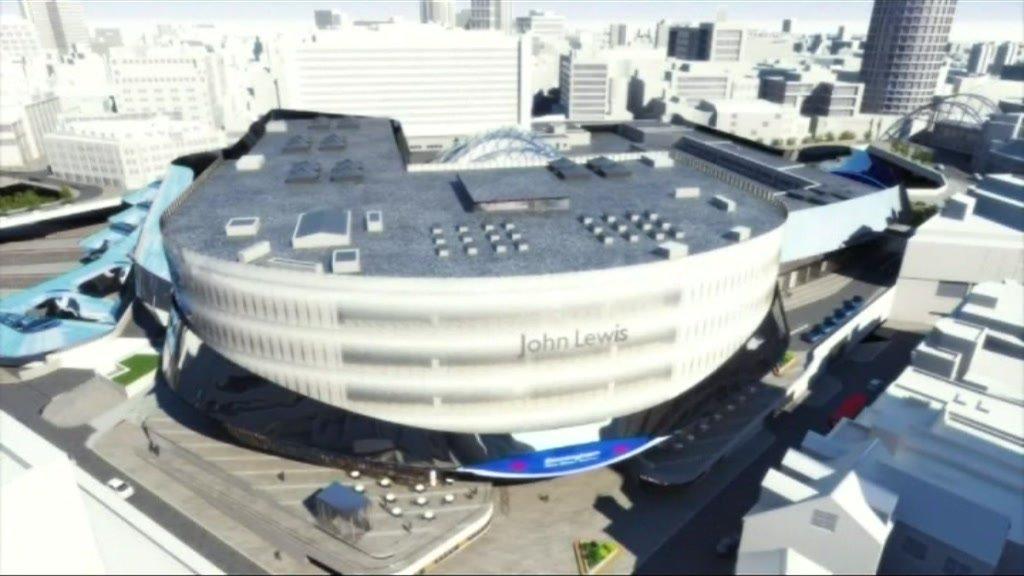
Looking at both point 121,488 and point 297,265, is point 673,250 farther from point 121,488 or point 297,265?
point 121,488

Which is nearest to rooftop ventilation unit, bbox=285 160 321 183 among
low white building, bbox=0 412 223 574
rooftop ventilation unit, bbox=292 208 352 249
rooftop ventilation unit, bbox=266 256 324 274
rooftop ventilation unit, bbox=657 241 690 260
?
rooftop ventilation unit, bbox=292 208 352 249

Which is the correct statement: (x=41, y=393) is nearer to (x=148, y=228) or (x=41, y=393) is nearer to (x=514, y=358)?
(x=148, y=228)

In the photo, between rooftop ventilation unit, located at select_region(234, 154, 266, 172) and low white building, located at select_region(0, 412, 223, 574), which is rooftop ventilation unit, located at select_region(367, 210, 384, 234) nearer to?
low white building, located at select_region(0, 412, 223, 574)

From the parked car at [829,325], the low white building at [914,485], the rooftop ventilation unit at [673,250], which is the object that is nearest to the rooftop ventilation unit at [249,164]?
the rooftop ventilation unit at [673,250]

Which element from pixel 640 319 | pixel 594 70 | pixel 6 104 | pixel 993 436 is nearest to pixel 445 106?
pixel 594 70

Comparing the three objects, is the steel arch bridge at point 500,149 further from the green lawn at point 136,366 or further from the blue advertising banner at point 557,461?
the green lawn at point 136,366

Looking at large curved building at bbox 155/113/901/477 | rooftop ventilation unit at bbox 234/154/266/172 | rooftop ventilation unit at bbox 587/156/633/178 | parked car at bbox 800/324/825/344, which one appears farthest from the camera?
rooftop ventilation unit at bbox 234/154/266/172

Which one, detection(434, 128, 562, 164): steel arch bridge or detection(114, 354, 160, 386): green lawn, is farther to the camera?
detection(434, 128, 562, 164): steel arch bridge
